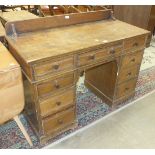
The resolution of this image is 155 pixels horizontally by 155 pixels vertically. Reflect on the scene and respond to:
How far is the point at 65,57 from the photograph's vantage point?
1.41m

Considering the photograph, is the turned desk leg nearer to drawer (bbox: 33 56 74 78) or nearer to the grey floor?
the grey floor

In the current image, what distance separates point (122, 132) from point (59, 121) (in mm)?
627

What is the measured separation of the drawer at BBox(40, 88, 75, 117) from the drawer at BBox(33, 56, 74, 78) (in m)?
0.24

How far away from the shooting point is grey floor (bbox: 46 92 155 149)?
1.74 metres

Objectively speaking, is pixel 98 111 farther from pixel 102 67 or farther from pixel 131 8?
pixel 131 8

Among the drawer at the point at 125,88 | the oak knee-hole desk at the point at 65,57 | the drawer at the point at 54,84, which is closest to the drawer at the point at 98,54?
the oak knee-hole desk at the point at 65,57

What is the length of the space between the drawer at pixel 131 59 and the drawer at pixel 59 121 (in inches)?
26.6

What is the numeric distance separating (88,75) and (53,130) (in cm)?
89

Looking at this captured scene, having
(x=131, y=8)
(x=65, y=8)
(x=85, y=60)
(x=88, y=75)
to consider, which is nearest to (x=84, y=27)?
(x=85, y=60)

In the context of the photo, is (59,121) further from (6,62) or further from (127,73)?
(127,73)

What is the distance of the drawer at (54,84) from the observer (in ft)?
4.66

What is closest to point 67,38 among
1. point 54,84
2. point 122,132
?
point 54,84

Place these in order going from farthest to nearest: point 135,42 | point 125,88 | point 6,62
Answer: point 125,88 → point 135,42 → point 6,62

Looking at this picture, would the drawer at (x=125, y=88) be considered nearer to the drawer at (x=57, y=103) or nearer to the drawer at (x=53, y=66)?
the drawer at (x=57, y=103)
